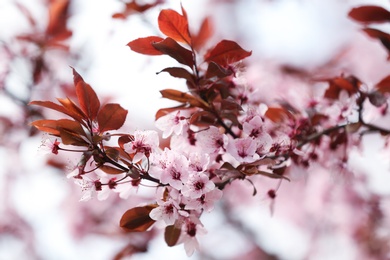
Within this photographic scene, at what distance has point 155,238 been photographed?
187cm

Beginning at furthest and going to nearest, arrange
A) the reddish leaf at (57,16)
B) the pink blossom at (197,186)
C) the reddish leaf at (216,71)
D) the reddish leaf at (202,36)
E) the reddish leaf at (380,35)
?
the reddish leaf at (57,16)
the reddish leaf at (202,36)
the reddish leaf at (380,35)
the reddish leaf at (216,71)
the pink blossom at (197,186)

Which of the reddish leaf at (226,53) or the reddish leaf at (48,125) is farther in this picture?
the reddish leaf at (226,53)

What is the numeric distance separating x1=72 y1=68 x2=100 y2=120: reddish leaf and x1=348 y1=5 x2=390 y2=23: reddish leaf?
641 millimetres

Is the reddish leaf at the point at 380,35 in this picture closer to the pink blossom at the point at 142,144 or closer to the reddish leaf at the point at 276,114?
the reddish leaf at the point at 276,114

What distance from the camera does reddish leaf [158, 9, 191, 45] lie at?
3.27ft

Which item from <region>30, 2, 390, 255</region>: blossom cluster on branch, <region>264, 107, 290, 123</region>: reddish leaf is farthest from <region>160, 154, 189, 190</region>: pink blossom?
<region>264, 107, 290, 123</region>: reddish leaf

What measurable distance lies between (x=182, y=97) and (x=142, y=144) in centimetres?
17

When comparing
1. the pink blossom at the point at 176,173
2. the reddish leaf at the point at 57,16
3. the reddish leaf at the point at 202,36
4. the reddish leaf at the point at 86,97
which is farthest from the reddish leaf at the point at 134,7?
the pink blossom at the point at 176,173

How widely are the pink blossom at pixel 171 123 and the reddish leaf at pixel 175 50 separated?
107mm

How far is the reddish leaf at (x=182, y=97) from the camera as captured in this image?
3.38ft

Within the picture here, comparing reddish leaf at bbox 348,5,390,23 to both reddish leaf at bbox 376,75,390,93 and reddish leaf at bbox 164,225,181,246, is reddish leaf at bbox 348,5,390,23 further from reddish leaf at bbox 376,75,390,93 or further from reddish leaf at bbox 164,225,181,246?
reddish leaf at bbox 164,225,181,246

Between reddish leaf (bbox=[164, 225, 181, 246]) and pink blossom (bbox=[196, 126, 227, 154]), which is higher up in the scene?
pink blossom (bbox=[196, 126, 227, 154])

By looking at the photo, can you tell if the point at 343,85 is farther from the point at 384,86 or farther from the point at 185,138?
the point at 185,138

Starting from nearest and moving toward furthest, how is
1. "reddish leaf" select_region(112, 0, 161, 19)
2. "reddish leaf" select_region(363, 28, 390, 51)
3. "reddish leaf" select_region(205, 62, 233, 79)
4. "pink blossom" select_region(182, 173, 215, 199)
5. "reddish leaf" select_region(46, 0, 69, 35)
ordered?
"pink blossom" select_region(182, 173, 215, 199) → "reddish leaf" select_region(205, 62, 233, 79) → "reddish leaf" select_region(363, 28, 390, 51) → "reddish leaf" select_region(112, 0, 161, 19) → "reddish leaf" select_region(46, 0, 69, 35)
